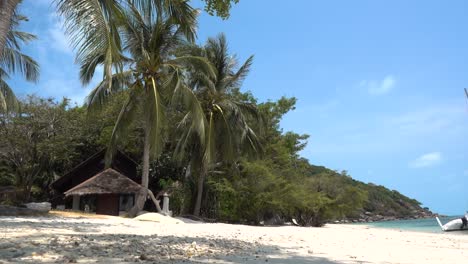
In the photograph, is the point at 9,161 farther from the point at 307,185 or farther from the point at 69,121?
the point at 307,185

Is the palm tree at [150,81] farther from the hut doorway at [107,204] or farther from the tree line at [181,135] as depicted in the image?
the hut doorway at [107,204]

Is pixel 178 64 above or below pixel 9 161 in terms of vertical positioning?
above

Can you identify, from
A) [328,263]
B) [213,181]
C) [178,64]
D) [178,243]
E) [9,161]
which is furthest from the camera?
[9,161]

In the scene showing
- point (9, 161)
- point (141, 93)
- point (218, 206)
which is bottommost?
point (218, 206)

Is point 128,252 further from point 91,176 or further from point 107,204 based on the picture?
point 91,176

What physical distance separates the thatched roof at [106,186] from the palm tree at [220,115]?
2.76 meters

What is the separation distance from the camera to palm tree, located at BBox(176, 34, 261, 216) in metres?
20.4

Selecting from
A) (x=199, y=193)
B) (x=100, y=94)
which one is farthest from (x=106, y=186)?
(x=100, y=94)

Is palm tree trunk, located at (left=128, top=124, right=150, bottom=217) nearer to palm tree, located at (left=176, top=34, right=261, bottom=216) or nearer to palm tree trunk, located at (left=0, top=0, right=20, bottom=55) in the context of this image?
palm tree, located at (left=176, top=34, right=261, bottom=216)

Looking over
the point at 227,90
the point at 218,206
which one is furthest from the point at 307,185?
the point at 227,90

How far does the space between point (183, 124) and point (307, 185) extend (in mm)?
8569

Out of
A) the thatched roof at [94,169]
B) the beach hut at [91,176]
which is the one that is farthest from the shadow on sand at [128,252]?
the thatched roof at [94,169]

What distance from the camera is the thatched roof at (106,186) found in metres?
19.9

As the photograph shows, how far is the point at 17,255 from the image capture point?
16.6 feet
